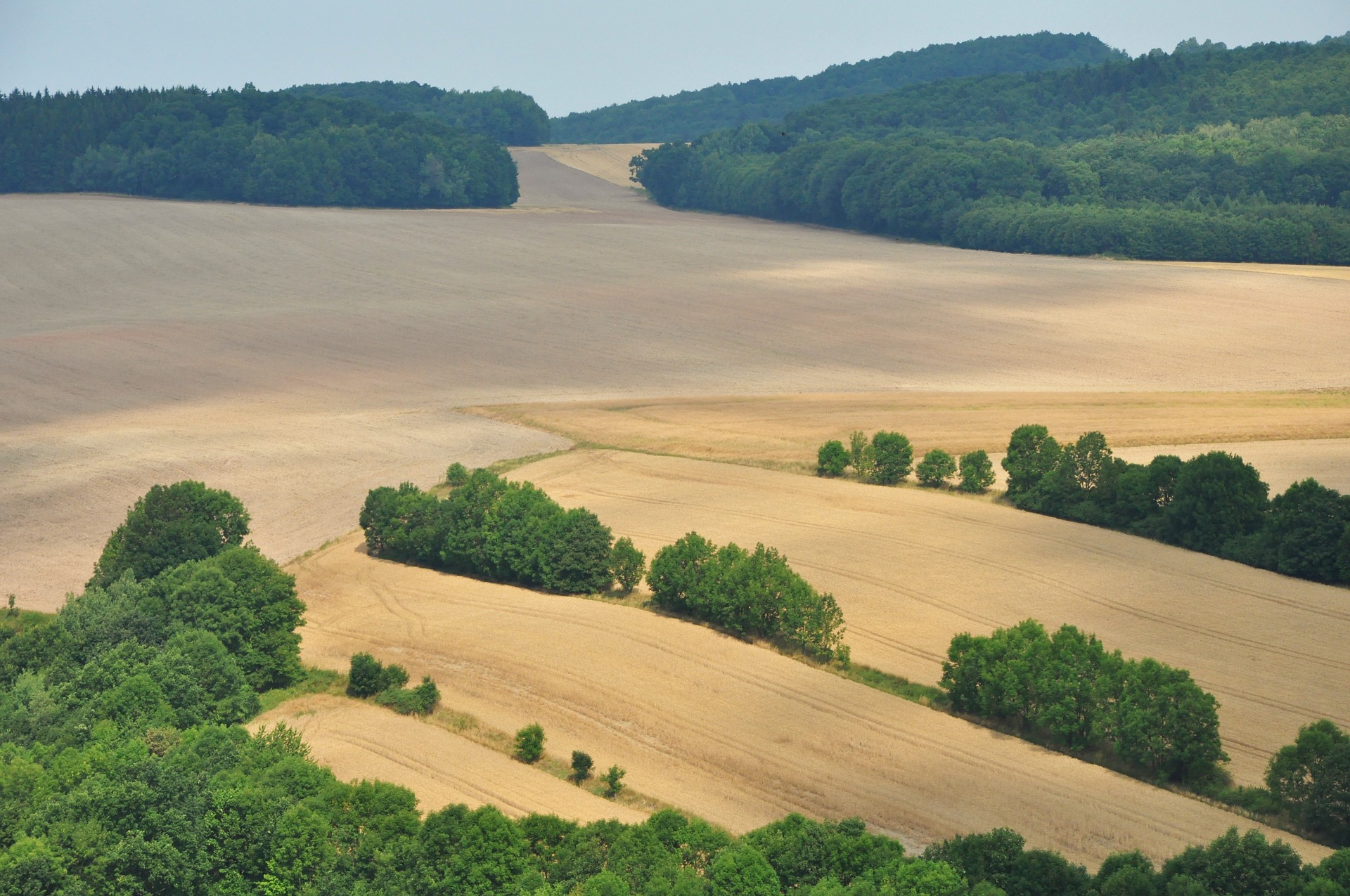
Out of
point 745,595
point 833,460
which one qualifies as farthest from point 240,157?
point 745,595

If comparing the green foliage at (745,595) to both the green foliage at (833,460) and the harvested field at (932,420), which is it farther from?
the harvested field at (932,420)

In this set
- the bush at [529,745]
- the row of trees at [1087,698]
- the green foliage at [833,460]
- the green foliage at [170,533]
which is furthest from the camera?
the green foliage at [833,460]

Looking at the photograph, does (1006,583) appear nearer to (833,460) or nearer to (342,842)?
Answer: (833,460)

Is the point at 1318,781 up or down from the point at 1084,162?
down

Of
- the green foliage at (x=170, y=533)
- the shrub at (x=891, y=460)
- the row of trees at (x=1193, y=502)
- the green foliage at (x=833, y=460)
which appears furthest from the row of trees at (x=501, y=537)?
the row of trees at (x=1193, y=502)

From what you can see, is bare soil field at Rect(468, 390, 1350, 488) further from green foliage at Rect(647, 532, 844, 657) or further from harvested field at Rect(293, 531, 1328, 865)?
harvested field at Rect(293, 531, 1328, 865)

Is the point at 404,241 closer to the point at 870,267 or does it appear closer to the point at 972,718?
the point at 870,267
